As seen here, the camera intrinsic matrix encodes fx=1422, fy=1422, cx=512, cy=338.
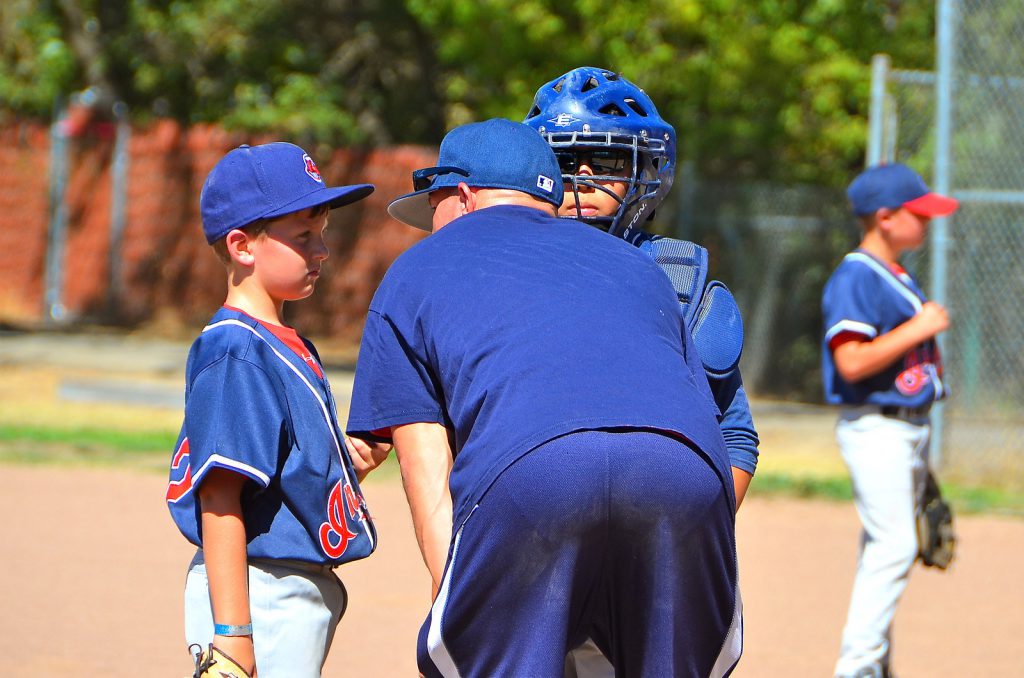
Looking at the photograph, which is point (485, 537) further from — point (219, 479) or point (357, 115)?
point (357, 115)

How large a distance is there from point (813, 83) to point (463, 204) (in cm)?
1304

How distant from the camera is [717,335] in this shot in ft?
9.70

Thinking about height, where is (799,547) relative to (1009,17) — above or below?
below

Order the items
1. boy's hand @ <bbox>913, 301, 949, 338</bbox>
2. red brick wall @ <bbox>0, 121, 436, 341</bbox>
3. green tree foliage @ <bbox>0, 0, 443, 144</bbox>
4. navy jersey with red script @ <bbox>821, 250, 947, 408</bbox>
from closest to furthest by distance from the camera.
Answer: boy's hand @ <bbox>913, 301, 949, 338</bbox>
navy jersey with red script @ <bbox>821, 250, 947, 408</bbox>
red brick wall @ <bbox>0, 121, 436, 341</bbox>
green tree foliage @ <bbox>0, 0, 443, 144</bbox>

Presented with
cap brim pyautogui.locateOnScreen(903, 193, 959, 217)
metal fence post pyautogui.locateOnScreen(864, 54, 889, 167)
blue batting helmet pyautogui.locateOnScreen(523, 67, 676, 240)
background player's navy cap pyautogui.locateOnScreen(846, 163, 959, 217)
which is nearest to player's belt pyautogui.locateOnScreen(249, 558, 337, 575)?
blue batting helmet pyautogui.locateOnScreen(523, 67, 676, 240)

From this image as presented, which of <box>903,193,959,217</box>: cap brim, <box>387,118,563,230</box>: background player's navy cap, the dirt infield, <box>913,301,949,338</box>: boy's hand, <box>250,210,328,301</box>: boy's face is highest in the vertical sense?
<box>387,118,563,230</box>: background player's navy cap

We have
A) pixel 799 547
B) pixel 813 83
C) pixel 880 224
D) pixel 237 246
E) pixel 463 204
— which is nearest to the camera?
pixel 463 204

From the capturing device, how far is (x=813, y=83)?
49.7 ft

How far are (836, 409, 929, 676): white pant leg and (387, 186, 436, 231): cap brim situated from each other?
3.09 m

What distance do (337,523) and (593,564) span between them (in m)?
0.93

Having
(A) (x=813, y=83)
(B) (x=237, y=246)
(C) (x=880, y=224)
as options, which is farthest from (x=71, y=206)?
(B) (x=237, y=246)

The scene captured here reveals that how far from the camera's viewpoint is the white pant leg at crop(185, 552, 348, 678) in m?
3.16

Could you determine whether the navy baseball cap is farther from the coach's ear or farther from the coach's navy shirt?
the coach's navy shirt

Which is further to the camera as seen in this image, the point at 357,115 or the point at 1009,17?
the point at 357,115
